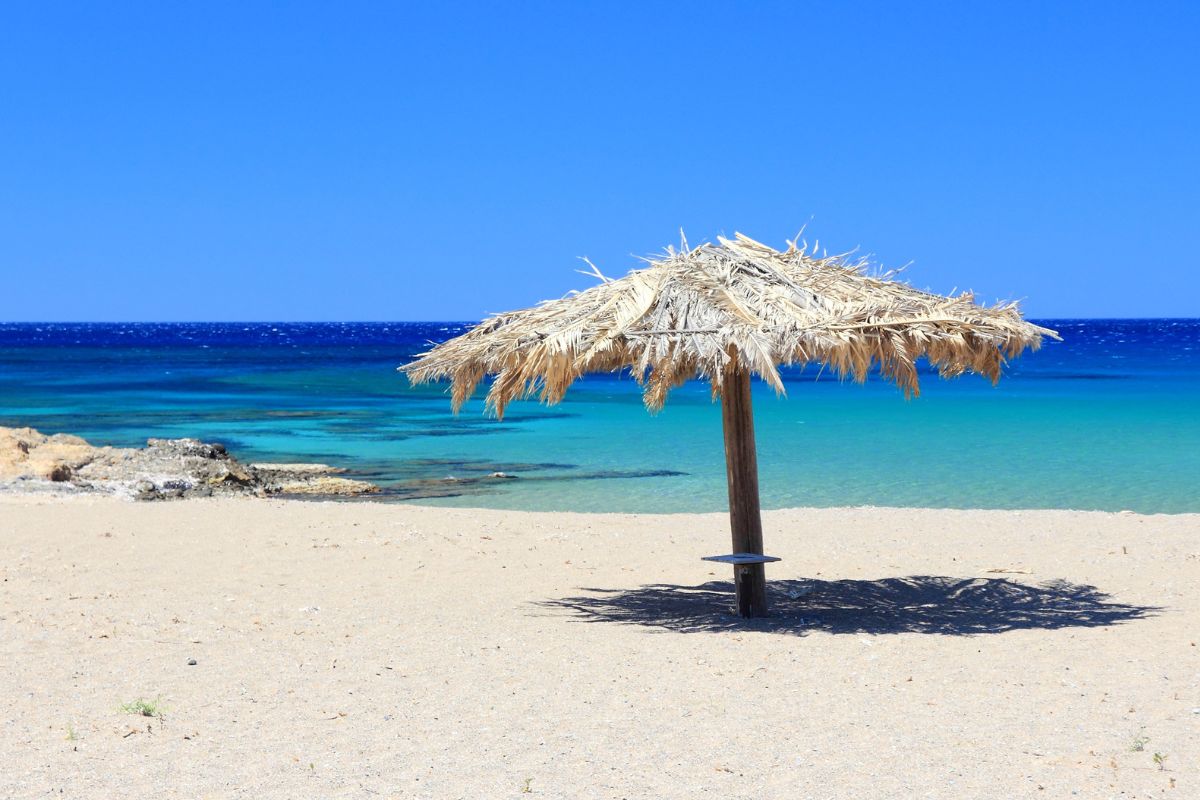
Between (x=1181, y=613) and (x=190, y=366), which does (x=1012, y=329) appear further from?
(x=190, y=366)

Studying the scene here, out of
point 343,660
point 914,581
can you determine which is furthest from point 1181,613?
point 343,660

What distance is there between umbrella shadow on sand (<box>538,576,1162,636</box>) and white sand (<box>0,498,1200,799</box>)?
4 cm

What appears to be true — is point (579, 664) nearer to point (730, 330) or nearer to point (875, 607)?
point (730, 330)

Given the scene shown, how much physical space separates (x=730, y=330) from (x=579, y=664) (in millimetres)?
1829

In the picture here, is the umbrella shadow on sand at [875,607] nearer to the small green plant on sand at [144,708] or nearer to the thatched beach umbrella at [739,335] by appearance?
the thatched beach umbrella at [739,335]

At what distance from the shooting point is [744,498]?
708cm

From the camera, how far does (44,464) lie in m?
14.6

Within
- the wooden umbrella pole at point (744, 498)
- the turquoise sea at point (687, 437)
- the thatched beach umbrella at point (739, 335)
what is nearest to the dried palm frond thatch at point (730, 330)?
the thatched beach umbrella at point (739, 335)

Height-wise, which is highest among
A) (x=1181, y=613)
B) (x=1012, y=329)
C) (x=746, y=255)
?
(x=746, y=255)

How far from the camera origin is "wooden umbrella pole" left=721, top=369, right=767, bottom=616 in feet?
22.9

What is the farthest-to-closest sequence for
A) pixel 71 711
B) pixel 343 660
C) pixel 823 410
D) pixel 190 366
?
1. pixel 190 366
2. pixel 823 410
3. pixel 343 660
4. pixel 71 711

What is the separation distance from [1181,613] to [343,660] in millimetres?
4765

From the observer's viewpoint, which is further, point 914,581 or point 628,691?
point 914,581

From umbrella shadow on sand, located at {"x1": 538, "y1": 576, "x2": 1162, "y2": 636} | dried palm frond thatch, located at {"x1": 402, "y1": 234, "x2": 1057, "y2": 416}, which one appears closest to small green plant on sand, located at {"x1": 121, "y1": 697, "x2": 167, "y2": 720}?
dried palm frond thatch, located at {"x1": 402, "y1": 234, "x2": 1057, "y2": 416}
